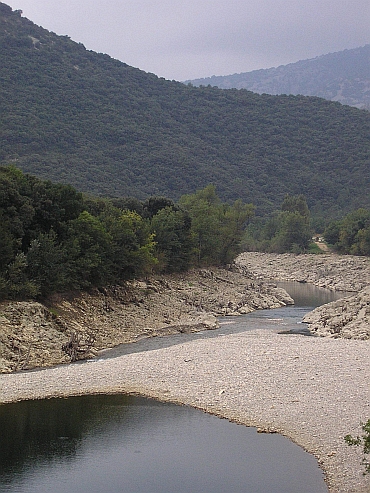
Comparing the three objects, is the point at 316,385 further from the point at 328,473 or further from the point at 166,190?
the point at 166,190

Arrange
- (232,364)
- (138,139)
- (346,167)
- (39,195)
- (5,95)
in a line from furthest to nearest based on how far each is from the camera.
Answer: (346,167)
(138,139)
(5,95)
(39,195)
(232,364)

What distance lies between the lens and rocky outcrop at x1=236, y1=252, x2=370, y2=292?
241 ft

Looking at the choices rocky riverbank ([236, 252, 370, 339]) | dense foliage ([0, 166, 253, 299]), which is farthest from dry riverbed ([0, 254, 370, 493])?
dense foliage ([0, 166, 253, 299])

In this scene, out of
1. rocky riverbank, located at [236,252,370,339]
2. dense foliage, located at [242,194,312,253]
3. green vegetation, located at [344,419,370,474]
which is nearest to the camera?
green vegetation, located at [344,419,370,474]

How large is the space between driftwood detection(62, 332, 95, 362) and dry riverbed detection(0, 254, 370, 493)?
107 centimetres

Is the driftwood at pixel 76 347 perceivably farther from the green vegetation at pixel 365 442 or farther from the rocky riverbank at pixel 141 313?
the green vegetation at pixel 365 442

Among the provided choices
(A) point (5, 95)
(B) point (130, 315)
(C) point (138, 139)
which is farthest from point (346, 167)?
(B) point (130, 315)

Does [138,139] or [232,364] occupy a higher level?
[138,139]

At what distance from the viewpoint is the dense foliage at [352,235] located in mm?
87562

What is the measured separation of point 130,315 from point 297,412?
65.8 feet

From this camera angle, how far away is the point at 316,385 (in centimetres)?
2278

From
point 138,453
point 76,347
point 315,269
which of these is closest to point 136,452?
point 138,453

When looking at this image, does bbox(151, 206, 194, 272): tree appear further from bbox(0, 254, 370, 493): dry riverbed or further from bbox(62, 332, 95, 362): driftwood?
bbox(0, 254, 370, 493): dry riverbed

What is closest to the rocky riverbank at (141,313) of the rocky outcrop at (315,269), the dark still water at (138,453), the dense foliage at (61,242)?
the dense foliage at (61,242)
